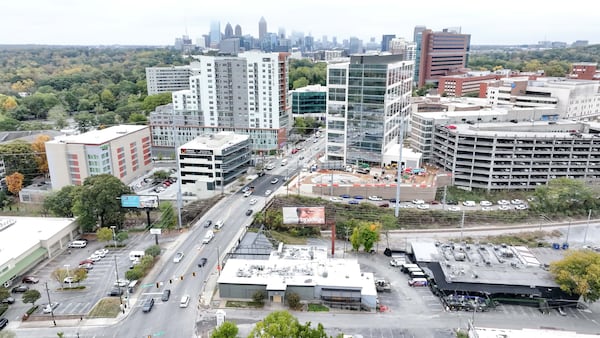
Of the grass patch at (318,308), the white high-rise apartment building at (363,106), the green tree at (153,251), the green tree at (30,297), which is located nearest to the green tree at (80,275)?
the green tree at (30,297)

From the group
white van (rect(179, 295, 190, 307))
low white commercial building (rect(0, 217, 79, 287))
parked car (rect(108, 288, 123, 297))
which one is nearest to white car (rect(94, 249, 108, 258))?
low white commercial building (rect(0, 217, 79, 287))

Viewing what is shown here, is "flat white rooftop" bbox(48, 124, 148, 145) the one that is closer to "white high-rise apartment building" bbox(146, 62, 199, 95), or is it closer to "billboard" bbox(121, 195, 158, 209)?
"billboard" bbox(121, 195, 158, 209)

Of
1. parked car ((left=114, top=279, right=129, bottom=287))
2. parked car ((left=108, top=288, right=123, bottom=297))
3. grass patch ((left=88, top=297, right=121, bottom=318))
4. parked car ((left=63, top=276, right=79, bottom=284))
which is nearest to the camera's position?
grass patch ((left=88, top=297, right=121, bottom=318))

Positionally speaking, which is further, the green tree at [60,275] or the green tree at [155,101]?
the green tree at [155,101]

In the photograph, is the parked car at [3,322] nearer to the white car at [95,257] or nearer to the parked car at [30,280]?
the parked car at [30,280]

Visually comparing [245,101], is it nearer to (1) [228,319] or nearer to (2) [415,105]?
(2) [415,105]

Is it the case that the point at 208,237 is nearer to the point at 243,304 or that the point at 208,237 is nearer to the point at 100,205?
the point at 243,304

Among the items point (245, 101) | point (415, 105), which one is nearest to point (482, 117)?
point (415, 105)
